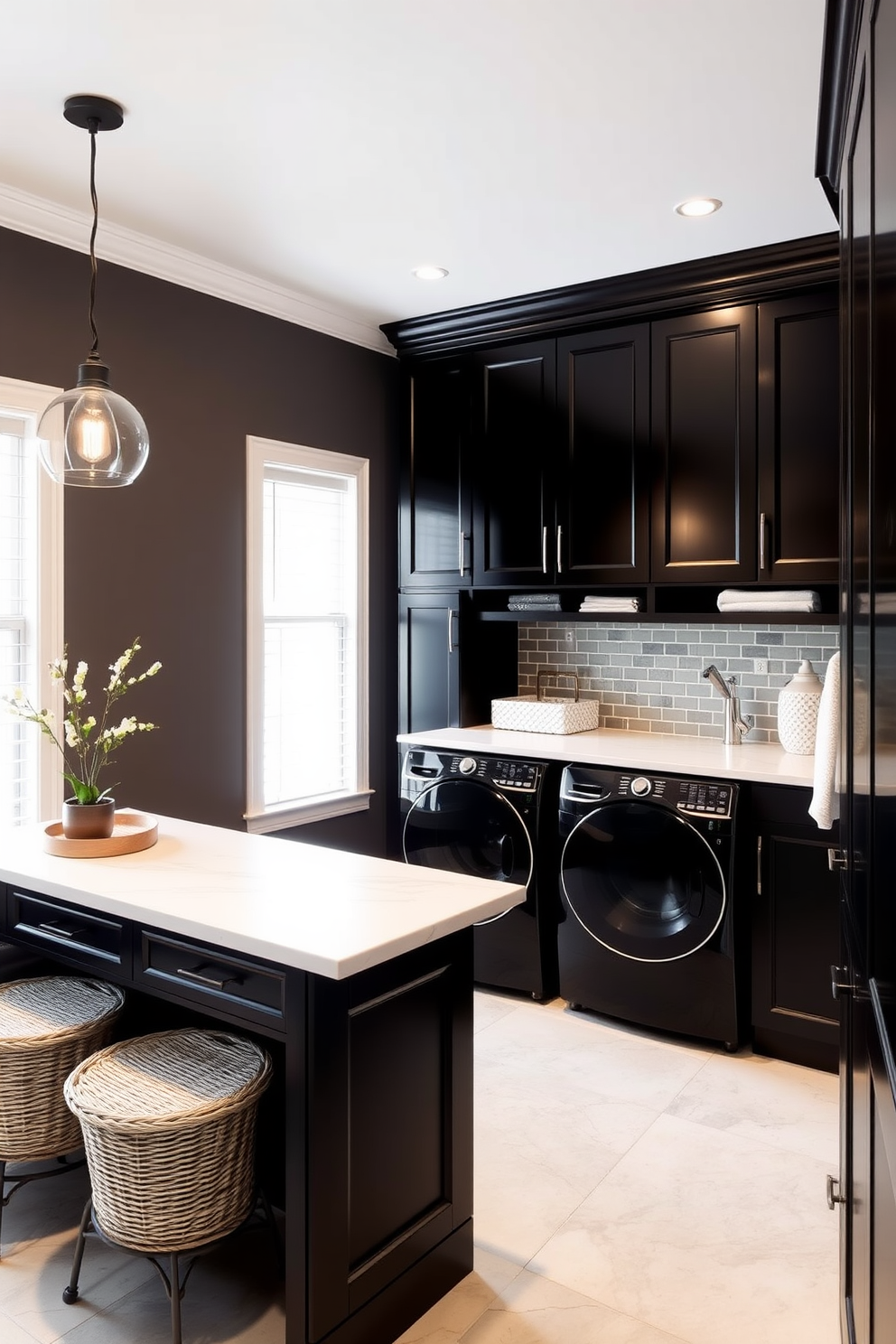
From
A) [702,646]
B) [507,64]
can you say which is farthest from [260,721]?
[507,64]

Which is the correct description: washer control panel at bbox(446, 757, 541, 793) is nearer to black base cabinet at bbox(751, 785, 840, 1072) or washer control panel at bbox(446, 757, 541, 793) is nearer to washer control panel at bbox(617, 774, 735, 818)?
washer control panel at bbox(617, 774, 735, 818)

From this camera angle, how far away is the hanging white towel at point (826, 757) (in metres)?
2.68

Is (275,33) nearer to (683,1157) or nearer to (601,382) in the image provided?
(601,382)

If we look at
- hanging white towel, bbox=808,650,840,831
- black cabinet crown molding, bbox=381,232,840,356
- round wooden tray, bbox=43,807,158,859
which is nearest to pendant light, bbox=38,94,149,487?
round wooden tray, bbox=43,807,158,859

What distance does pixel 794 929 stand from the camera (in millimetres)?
3217

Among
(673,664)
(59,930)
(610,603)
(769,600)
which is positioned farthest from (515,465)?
(59,930)

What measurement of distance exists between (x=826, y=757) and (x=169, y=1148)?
2.01 m

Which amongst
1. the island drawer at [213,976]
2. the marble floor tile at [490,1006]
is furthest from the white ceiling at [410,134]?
the marble floor tile at [490,1006]

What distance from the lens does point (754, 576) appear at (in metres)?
3.55

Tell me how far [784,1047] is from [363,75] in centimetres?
318

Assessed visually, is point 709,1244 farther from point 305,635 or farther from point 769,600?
point 305,635

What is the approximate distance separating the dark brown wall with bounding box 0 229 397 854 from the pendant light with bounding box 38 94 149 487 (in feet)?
3.19

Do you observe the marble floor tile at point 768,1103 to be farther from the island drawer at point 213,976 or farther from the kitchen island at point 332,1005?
the island drawer at point 213,976

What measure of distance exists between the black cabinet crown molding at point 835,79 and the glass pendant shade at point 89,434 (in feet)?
5.07
